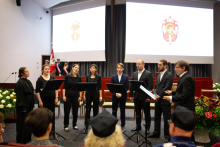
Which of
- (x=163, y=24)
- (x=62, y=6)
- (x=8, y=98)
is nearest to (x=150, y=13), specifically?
(x=163, y=24)

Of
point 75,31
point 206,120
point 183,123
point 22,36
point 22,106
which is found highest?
point 75,31

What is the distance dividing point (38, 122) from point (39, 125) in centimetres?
3

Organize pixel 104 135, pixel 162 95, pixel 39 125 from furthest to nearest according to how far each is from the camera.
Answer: pixel 162 95 < pixel 39 125 < pixel 104 135

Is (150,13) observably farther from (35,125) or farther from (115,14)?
(35,125)

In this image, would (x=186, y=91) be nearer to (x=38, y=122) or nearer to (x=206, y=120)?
(x=206, y=120)

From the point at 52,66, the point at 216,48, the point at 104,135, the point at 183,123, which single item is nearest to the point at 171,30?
the point at 216,48

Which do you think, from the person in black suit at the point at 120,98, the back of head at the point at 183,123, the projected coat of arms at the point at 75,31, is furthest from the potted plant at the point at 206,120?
the projected coat of arms at the point at 75,31

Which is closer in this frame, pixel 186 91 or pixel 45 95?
pixel 186 91

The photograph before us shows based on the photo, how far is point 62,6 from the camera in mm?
10227

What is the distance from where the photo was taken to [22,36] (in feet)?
30.9

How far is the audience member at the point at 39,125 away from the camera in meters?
1.38

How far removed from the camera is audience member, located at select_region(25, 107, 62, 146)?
4.52ft

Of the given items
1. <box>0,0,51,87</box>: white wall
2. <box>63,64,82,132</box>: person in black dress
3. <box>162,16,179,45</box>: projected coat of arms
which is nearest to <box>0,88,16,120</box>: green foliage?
<box>63,64,82,132</box>: person in black dress

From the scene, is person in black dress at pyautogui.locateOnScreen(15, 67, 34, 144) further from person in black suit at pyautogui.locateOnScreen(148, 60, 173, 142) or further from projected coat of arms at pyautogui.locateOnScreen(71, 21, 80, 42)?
projected coat of arms at pyautogui.locateOnScreen(71, 21, 80, 42)
